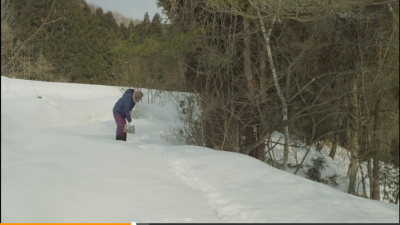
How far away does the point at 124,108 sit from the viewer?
923 centimetres

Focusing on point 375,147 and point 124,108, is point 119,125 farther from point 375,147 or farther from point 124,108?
point 375,147

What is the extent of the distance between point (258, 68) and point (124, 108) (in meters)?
4.17

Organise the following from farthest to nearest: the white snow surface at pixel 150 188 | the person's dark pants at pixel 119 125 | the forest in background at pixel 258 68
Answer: the forest in background at pixel 258 68, the person's dark pants at pixel 119 125, the white snow surface at pixel 150 188

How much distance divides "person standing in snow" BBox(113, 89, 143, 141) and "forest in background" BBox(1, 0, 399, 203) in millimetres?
1349

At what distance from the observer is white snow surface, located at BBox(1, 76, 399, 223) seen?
13.0ft

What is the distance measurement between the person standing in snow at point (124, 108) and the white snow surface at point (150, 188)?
1881 millimetres

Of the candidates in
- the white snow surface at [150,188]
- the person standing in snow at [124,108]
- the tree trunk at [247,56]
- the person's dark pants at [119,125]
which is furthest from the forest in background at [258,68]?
the white snow surface at [150,188]

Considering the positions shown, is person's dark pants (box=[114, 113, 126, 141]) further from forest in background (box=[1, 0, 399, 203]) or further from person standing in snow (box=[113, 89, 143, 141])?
forest in background (box=[1, 0, 399, 203])

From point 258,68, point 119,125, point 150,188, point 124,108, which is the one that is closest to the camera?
point 150,188

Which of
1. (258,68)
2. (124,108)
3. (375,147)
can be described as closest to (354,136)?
(375,147)

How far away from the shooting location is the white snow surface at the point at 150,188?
3.95 metres

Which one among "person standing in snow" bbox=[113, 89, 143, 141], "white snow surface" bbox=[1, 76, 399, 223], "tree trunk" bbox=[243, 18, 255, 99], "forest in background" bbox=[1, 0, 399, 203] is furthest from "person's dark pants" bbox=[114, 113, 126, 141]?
"tree trunk" bbox=[243, 18, 255, 99]

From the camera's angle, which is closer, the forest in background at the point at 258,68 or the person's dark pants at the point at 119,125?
the person's dark pants at the point at 119,125

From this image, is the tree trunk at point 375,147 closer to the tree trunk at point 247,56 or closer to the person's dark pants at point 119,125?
the tree trunk at point 247,56
